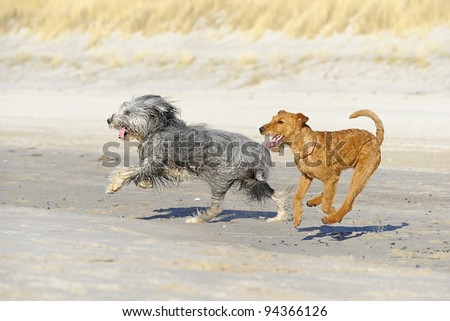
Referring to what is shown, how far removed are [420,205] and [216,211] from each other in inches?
108

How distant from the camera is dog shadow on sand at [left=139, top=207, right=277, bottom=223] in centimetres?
1180

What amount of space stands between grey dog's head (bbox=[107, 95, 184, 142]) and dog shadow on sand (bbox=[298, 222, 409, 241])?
1853 mm

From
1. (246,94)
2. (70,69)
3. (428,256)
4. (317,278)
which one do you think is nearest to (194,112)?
(246,94)

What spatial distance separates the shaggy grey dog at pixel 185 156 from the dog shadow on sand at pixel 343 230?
62cm

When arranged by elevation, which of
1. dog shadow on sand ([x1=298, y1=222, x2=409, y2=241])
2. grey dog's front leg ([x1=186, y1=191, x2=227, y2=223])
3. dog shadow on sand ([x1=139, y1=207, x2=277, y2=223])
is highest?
grey dog's front leg ([x1=186, y1=191, x2=227, y2=223])

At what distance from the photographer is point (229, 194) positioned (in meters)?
13.7

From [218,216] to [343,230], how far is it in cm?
164

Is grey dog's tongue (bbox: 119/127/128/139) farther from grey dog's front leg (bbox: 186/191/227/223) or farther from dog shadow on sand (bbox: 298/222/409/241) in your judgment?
dog shadow on sand (bbox: 298/222/409/241)

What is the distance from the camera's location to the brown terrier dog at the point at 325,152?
10.1m

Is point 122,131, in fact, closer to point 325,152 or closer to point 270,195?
point 270,195

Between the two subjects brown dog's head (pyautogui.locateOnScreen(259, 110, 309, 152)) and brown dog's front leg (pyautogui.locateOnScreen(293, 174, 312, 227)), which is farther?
brown dog's head (pyautogui.locateOnScreen(259, 110, 309, 152))

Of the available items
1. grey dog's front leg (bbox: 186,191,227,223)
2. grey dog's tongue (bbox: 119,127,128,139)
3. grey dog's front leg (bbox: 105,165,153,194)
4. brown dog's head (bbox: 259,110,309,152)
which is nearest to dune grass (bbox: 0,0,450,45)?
grey dog's front leg (bbox: 186,191,227,223)

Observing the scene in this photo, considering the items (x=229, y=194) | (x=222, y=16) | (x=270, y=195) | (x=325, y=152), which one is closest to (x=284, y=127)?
(x=325, y=152)

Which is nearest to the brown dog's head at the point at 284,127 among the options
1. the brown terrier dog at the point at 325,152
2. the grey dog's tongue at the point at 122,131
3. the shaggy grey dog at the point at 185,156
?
the brown terrier dog at the point at 325,152
